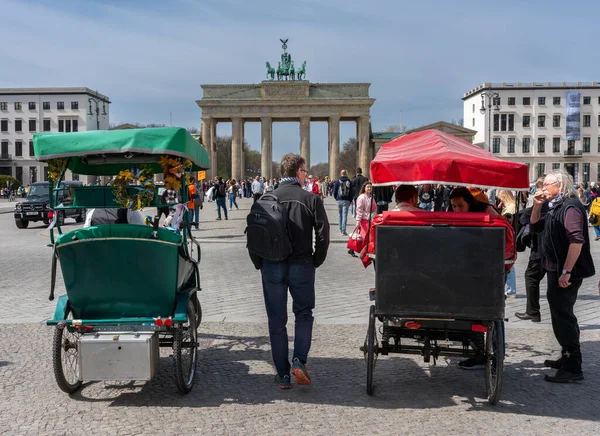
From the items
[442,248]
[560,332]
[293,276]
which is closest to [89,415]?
[293,276]

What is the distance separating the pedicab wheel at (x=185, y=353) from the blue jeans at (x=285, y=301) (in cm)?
68

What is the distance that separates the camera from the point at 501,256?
4.97 m

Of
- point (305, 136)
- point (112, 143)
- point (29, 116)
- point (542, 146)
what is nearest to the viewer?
point (112, 143)

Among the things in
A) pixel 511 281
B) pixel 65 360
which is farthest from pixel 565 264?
pixel 511 281

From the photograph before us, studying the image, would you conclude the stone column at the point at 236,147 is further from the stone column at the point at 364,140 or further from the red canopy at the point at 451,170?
the red canopy at the point at 451,170

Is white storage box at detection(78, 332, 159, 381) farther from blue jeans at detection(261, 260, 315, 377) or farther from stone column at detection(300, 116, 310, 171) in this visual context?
stone column at detection(300, 116, 310, 171)

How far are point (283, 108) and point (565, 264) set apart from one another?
273 ft

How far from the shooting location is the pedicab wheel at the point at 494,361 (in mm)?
5086

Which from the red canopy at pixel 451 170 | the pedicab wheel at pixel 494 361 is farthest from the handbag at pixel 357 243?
the pedicab wheel at pixel 494 361

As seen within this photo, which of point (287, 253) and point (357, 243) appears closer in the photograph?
point (287, 253)

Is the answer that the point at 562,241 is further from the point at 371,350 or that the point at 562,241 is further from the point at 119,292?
the point at 119,292

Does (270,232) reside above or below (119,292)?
above

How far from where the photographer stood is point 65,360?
5570mm

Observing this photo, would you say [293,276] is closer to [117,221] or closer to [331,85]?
[117,221]
